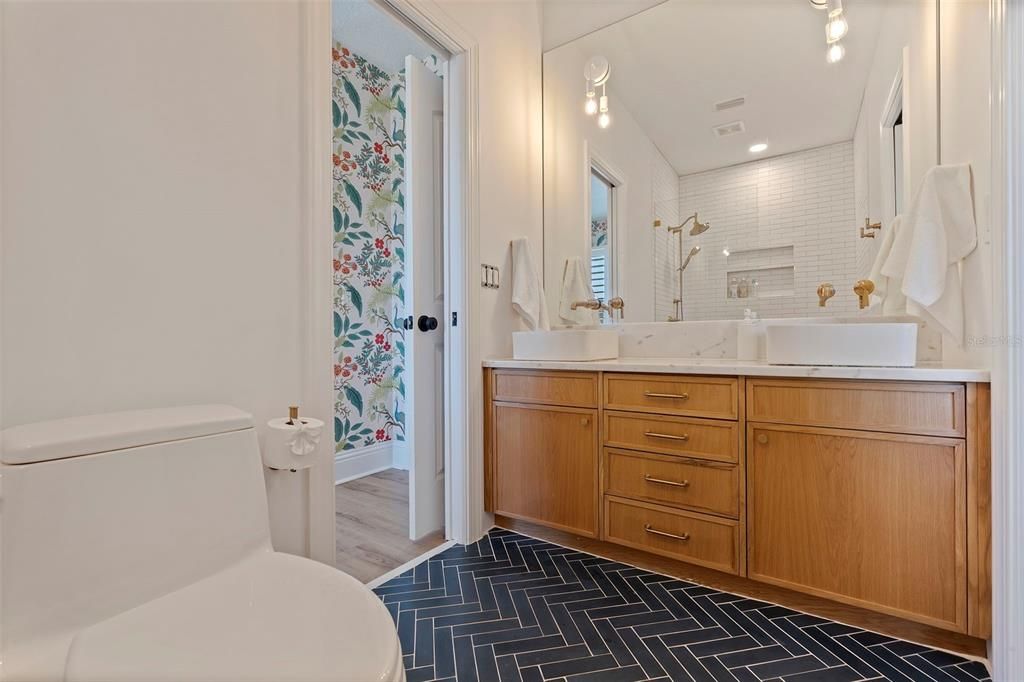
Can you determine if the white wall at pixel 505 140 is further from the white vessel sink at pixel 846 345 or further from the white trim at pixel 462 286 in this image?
the white vessel sink at pixel 846 345

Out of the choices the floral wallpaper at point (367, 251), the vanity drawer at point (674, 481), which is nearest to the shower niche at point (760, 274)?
the vanity drawer at point (674, 481)

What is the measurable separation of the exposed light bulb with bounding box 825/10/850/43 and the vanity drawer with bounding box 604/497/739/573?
6.45ft

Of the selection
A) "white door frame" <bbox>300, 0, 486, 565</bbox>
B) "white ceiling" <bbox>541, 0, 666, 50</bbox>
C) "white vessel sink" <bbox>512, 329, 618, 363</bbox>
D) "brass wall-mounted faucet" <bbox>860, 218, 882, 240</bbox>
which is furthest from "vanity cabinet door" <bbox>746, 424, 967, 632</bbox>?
"white ceiling" <bbox>541, 0, 666, 50</bbox>

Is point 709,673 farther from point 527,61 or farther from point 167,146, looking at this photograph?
point 527,61

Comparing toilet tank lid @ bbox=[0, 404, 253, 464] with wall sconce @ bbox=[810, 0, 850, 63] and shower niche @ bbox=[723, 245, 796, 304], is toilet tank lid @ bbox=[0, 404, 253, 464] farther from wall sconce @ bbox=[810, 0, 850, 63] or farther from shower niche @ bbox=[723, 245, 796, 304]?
wall sconce @ bbox=[810, 0, 850, 63]

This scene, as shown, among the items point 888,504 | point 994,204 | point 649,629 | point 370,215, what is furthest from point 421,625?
point 370,215

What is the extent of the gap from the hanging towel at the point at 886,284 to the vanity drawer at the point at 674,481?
2.85 ft

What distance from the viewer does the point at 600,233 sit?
8.54 feet

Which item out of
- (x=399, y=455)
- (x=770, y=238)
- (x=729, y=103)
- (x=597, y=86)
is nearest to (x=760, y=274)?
(x=770, y=238)

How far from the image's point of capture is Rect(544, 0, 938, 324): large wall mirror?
1.92 meters

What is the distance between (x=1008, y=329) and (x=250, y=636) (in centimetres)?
179

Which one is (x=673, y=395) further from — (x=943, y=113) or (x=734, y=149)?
(x=943, y=113)

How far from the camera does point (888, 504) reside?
1.45 meters

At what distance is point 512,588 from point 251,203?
5.03ft
